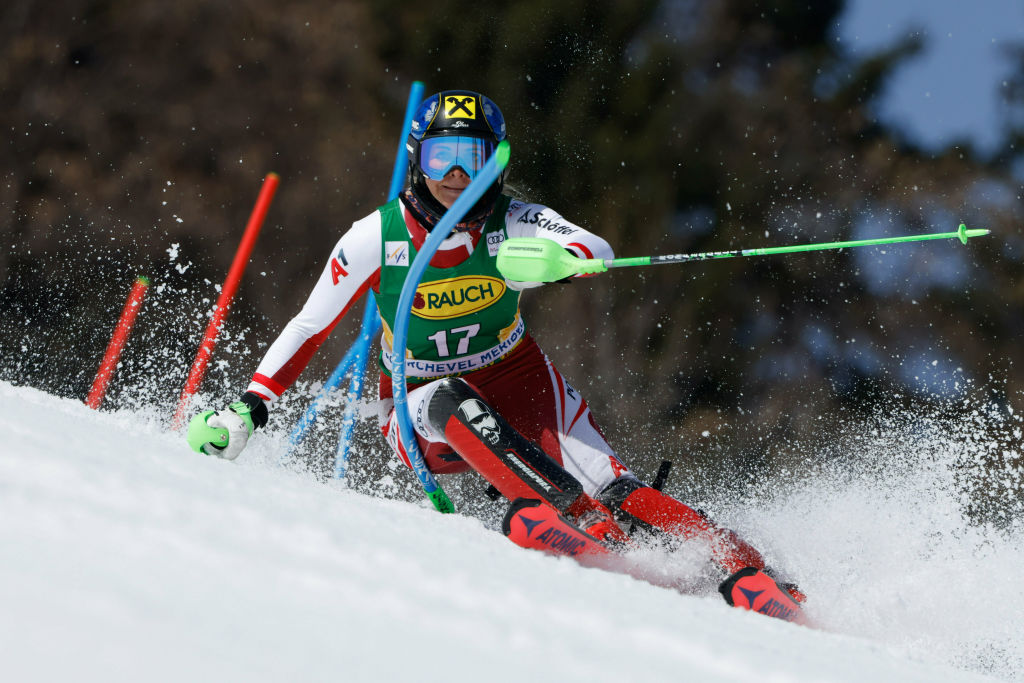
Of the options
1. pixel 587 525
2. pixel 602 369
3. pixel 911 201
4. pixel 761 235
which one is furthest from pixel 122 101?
pixel 587 525

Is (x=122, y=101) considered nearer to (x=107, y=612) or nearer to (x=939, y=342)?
(x=939, y=342)

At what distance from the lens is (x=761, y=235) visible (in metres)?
13.4

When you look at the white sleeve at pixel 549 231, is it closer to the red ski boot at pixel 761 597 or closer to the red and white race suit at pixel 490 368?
the red and white race suit at pixel 490 368

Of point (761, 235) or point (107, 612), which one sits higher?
point (107, 612)

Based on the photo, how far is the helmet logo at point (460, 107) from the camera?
9.36ft

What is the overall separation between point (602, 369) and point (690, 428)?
5.63ft

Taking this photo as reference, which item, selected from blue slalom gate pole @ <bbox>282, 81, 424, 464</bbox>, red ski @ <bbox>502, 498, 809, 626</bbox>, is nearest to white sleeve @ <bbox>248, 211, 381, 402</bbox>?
red ski @ <bbox>502, 498, 809, 626</bbox>

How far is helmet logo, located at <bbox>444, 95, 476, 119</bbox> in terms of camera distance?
285 centimetres

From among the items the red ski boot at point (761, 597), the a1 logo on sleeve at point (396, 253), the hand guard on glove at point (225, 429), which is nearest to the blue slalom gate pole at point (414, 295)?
the a1 logo on sleeve at point (396, 253)

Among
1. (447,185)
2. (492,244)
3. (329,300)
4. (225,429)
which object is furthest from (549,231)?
(225,429)

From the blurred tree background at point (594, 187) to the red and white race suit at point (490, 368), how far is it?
8.60 metres

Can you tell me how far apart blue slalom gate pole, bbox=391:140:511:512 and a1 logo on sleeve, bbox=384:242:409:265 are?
0.22m

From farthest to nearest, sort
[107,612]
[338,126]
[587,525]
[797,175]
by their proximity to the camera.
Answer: [338,126], [797,175], [587,525], [107,612]

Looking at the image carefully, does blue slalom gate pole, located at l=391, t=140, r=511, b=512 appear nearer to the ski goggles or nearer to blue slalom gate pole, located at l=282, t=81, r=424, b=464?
the ski goggles
